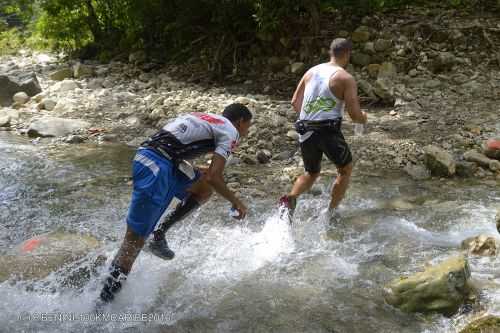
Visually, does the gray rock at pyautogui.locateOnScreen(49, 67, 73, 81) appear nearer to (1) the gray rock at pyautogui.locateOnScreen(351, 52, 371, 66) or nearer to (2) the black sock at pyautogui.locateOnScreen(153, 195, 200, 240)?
(1) the gray rock at pyautogui.locateOnScreen(351, 52, 371, 66)

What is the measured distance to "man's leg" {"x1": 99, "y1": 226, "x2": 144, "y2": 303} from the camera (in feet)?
12.2

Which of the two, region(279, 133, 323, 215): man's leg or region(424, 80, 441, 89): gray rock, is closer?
region(279, 133, 323, 215): man's leg

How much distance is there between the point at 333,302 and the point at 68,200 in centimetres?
368

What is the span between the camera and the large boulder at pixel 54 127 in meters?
9.11

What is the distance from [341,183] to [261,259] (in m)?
1.11

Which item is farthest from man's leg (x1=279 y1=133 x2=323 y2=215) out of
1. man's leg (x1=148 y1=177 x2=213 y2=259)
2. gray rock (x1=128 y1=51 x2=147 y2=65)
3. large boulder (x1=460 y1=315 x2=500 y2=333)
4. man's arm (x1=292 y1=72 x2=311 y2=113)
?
gray rock (x1=128 y1=51 x2=147 y2=65)

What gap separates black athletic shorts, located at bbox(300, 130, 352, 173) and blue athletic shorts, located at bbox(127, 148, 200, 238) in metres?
1.63

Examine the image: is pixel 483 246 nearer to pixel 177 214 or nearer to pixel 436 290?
pixel 436 290

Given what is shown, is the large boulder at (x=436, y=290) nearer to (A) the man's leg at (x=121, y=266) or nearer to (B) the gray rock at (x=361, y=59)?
(A) the man's leg at (x=121, y=266)

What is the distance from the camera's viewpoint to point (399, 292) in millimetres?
3795

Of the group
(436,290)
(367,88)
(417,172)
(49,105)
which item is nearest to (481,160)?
(417,172)

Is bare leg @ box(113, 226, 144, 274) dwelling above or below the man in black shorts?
below

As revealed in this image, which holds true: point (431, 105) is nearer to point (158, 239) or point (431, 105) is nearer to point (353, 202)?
point (353, 202)

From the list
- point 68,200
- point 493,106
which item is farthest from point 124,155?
point 493,106
